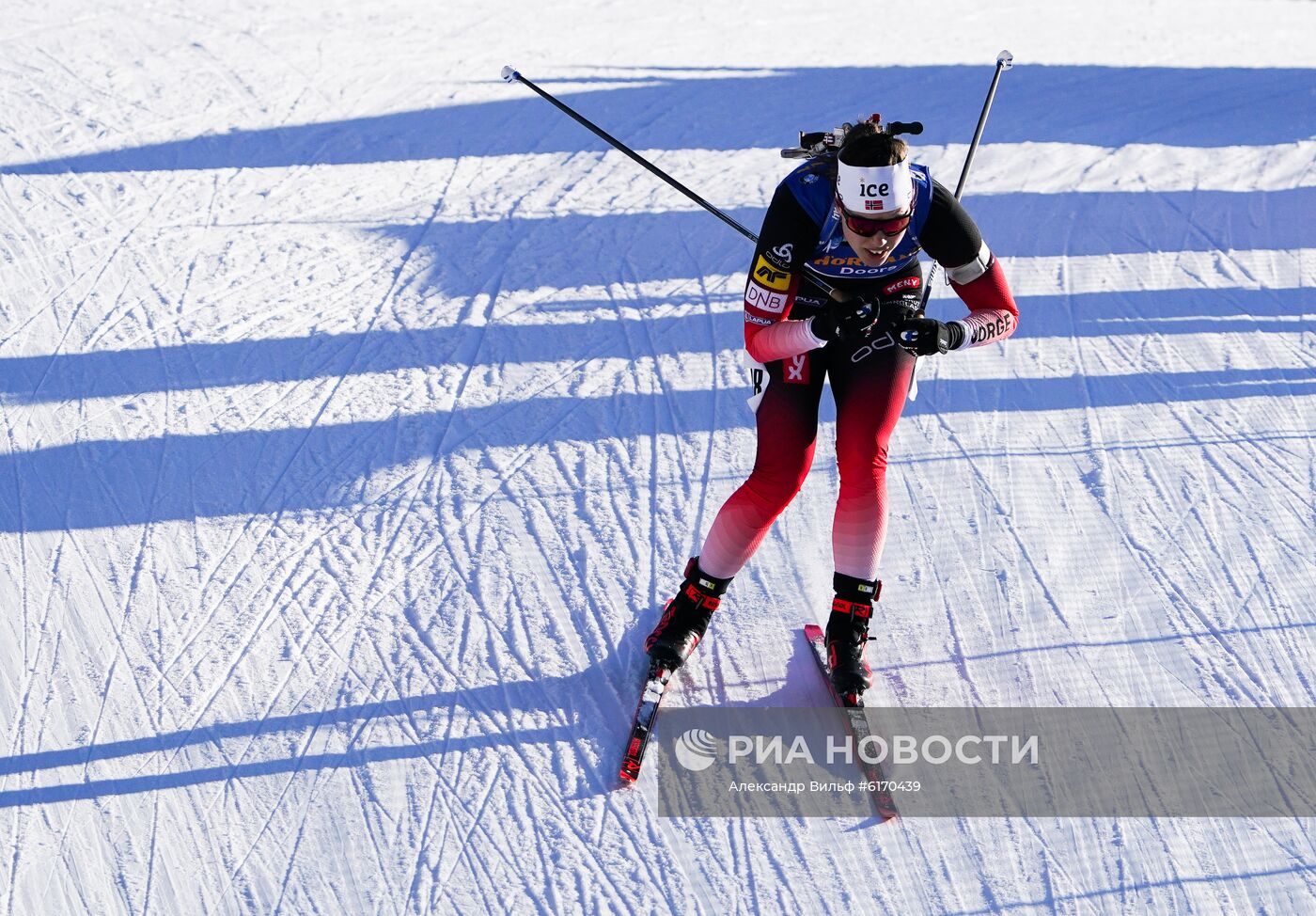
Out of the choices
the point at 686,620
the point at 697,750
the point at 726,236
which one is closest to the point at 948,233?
the point at 686,620

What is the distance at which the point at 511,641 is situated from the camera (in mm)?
4535

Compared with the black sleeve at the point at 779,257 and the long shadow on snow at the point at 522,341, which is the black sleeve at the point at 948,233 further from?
the long shadow on snow at the point at 522,341

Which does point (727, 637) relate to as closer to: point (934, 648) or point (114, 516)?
point (934, 648)

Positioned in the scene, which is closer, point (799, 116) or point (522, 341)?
point (522, 341)

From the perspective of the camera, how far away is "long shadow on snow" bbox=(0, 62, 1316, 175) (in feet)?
24.9

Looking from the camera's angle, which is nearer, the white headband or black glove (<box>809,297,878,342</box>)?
the white headband

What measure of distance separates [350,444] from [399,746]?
1693 millimetres

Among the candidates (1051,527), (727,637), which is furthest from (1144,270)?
(727,637)

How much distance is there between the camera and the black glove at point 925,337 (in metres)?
3.85

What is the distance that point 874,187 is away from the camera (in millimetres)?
3639

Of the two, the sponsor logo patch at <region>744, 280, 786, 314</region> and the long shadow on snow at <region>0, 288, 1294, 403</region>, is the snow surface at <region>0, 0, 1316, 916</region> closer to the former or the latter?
the long shadow on snow at <region>0, 288, 1294, 403</region>

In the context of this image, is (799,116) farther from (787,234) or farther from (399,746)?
(399,746)

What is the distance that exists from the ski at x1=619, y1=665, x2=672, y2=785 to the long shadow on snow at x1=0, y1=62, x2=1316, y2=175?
4288mm

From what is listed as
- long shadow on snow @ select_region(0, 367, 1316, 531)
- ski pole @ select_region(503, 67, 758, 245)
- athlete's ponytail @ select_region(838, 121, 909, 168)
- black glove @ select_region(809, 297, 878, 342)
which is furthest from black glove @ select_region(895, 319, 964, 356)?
long shadow on snow @ select_region(0, 367, 1316, 531)
